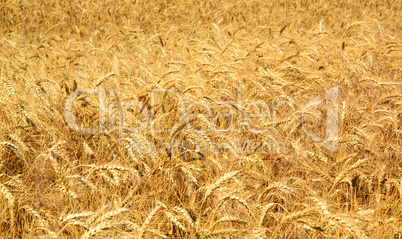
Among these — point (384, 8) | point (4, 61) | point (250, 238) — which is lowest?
point (384, 8)

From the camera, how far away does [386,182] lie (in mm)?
1781

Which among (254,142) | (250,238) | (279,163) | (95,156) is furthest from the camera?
(254,142)

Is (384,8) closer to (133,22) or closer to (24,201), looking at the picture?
(133,22)

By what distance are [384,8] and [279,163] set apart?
7914mm

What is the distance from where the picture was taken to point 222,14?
22.2 ft

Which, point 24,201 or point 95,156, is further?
point 95,156

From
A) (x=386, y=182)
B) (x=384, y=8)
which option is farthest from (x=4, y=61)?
(x=384, y=8)

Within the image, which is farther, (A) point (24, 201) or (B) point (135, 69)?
(B) point (135, 69)

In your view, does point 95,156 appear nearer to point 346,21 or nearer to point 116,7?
point 116,7

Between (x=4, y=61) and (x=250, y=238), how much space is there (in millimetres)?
2829

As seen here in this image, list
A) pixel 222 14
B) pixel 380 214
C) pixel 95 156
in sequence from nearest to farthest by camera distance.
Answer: pixel 380 214
pixel 95 156
pixel 222 14

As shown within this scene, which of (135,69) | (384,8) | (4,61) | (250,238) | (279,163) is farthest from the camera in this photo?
(384,8)

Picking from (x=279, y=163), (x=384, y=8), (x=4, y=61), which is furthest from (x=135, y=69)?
(x=384, y=8)

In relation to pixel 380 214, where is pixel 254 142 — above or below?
above
